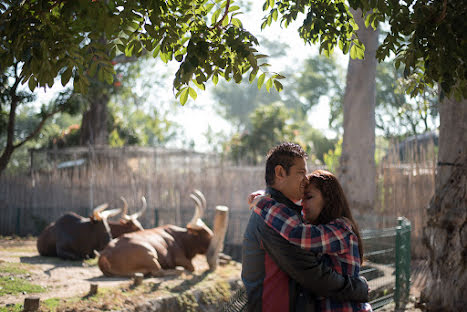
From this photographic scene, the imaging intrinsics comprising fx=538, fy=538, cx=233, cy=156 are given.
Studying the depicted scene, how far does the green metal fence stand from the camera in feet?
19.8

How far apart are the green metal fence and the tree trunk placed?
12.1m

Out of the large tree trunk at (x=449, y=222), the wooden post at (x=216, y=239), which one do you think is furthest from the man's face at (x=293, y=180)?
the wooden post at (x=216, y=239)

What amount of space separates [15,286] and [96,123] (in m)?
11.8

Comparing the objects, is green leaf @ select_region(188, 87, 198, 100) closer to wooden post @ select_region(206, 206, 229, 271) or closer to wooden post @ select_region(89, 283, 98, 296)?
wooden post @ select_region(89, 283, 98, 296)

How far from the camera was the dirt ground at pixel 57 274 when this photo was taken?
6.13 metres

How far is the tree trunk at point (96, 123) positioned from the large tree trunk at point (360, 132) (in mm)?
10069

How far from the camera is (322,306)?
8.73ft

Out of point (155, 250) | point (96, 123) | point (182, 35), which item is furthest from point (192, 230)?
point (96, 123)

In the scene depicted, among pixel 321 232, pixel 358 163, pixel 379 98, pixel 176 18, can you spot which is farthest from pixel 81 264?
pixel 379 98

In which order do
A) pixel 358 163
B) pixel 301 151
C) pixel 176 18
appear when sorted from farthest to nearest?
pixel 358 163 → pixel 176 18 → pixel 301 151

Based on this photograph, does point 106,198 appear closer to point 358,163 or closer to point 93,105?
point 93,105

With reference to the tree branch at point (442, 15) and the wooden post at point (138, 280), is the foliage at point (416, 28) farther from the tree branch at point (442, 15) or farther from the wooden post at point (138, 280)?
the wooden post at point (138, 280)

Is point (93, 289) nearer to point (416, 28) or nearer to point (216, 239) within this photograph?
point (216, 239)

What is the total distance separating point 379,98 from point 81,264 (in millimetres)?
19240
